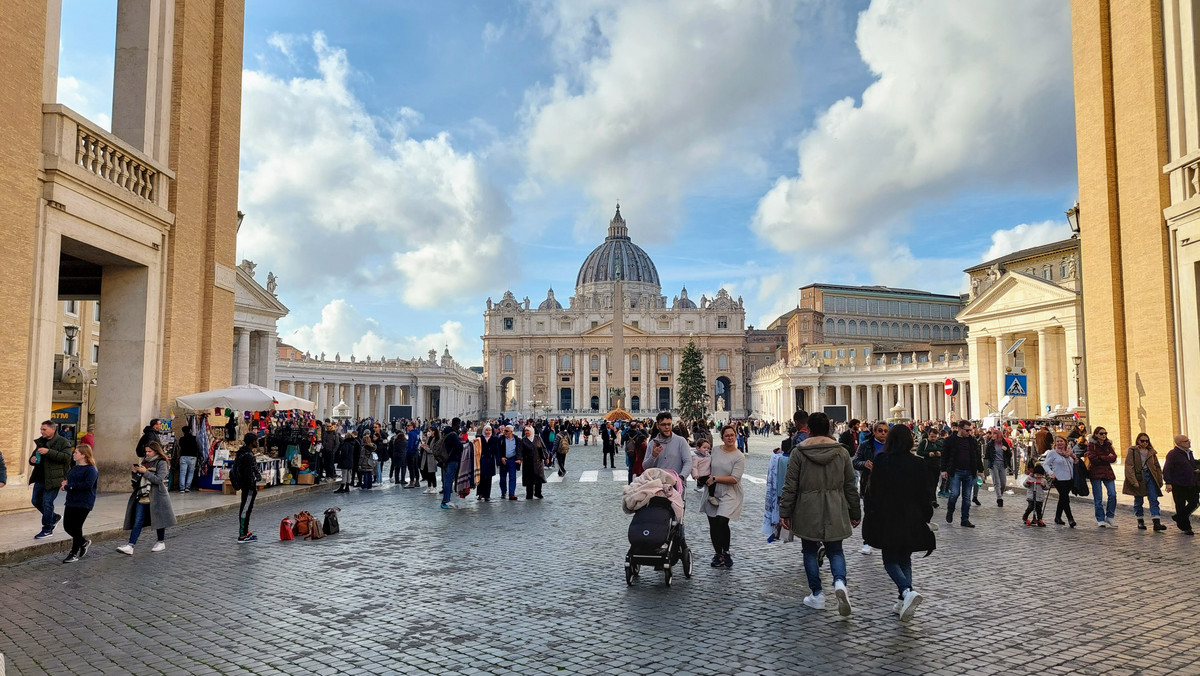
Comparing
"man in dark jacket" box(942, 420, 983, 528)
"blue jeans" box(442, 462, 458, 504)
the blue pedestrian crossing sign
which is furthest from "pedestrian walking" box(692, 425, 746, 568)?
the blue pedestrian crossing sign

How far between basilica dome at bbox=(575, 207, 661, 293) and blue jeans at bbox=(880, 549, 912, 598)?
12405 cm

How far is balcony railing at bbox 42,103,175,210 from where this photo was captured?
37.4 ft

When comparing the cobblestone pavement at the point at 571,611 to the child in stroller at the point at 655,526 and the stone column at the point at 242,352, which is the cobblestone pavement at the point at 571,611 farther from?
the stone column at the point at 242,352

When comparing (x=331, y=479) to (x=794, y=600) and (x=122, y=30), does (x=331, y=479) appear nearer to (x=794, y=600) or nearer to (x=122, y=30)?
(x=122, y=30)

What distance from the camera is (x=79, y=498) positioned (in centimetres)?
843

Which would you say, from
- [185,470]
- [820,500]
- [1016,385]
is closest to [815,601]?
[820,500]

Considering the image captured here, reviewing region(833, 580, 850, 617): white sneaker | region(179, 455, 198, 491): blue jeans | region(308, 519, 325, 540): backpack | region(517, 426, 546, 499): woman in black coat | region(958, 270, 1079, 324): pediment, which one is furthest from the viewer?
region(958, 270, 1079, 324): pediment

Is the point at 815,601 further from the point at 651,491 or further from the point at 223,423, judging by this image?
the point at 223,423

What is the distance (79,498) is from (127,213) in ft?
21.2

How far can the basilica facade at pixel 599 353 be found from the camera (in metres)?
115

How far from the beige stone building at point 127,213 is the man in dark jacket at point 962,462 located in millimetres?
12973

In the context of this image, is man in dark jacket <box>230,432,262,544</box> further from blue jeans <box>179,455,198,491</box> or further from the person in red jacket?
the person in red jacket

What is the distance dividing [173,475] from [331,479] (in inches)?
194

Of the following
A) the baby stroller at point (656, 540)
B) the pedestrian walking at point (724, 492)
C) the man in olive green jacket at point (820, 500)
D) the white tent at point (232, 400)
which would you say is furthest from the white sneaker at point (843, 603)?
the white tent at point (232, 400)
